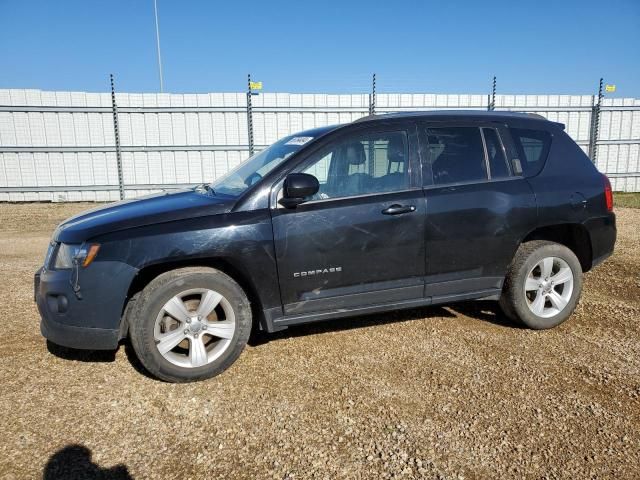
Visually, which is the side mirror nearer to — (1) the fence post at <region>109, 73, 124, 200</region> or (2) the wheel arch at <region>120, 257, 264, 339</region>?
(2) the wheel arch at <region>120, 257, 264, 339</region>

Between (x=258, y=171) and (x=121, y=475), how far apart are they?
7.39ft

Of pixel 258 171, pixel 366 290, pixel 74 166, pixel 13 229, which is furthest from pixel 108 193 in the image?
pixel 366 290

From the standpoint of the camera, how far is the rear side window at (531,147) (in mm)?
3812

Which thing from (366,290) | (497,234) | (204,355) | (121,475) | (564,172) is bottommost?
(121,475)

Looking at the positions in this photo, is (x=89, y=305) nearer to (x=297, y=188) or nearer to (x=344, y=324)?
(x=297, y=188)

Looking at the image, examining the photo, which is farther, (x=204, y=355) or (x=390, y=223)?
(x=390, y=223)

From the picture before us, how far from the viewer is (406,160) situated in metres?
3.53

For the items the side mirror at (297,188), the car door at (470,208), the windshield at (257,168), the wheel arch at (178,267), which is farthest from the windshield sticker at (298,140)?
the wheel arch at (178,267)

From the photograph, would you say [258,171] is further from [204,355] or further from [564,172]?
[564,172]

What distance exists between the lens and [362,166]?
3.43 metres

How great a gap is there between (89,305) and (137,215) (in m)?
0.65

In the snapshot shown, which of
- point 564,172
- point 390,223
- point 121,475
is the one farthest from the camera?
point 564,172

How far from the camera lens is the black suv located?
2953 millimetres

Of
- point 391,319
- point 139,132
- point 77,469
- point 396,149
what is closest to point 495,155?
point 396,149
